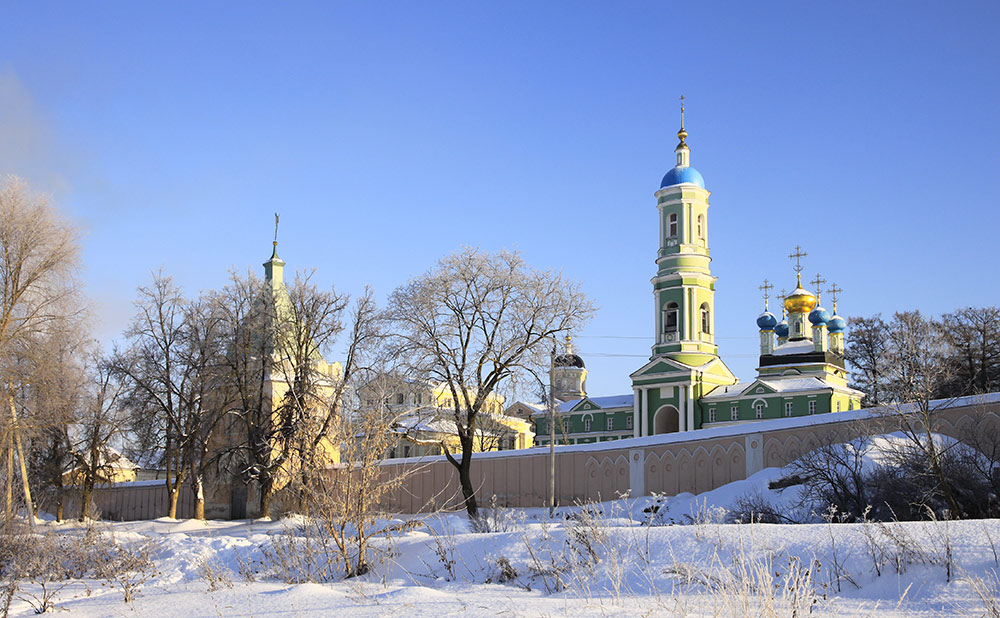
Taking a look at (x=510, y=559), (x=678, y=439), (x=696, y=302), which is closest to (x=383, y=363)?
(x=678, y=439)

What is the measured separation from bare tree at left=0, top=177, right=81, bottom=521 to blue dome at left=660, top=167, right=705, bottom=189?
119 feet

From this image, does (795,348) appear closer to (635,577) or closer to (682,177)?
(682,177)

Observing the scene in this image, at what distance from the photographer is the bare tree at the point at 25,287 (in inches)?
942

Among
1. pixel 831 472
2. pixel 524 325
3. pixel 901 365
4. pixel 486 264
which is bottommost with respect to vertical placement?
pixel 831 472

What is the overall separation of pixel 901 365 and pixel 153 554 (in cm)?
1606

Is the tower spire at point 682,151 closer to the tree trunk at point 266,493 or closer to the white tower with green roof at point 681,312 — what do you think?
the white tower with green roof at point 681,312

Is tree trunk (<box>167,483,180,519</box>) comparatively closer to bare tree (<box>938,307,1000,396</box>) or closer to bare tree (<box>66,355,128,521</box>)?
bare tree (<box>66,355,128,521</box>)

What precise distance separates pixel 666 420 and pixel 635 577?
47.6 metres

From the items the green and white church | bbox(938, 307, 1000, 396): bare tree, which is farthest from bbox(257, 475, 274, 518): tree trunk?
bbox(938, 307, 1000, 396): bare tree

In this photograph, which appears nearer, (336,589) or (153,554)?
(336,589)

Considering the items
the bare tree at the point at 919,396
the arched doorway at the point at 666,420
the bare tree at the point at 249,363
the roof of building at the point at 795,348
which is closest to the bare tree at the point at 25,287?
the bare tree at the point at 249,363

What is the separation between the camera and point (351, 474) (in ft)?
40.2

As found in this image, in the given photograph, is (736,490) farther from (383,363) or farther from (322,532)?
(322,532)

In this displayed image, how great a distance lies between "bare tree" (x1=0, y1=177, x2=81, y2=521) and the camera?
942 inches
